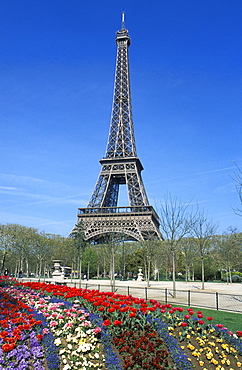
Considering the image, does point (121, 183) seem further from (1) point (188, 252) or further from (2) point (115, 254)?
(1) point (188, 252)

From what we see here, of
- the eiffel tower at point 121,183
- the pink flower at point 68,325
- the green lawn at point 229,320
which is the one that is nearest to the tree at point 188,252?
the eiffel tower at point 121,183

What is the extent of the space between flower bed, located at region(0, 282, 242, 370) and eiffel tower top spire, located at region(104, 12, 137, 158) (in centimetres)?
6379

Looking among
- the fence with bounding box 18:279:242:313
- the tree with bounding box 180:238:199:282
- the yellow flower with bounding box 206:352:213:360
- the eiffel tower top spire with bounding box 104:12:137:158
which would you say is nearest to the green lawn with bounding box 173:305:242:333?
the fence with bounding box 18:279:242:313

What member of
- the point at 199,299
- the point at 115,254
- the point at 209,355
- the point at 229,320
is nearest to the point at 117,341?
the point at 209,355

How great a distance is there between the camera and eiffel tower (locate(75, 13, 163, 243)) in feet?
204

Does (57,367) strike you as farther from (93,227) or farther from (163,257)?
(93,227)

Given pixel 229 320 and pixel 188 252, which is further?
pixel 188 252

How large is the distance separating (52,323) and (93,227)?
55.9 metres

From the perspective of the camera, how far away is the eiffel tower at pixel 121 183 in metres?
62.0

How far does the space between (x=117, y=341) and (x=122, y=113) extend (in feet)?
240

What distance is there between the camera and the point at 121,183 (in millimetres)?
79500

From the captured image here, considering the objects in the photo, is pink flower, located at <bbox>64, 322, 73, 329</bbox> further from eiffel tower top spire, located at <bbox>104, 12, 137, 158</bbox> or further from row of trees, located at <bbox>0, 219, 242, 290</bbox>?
eiffel tower top spire, located at <bbox>104, 12, 137, 158</bbox>

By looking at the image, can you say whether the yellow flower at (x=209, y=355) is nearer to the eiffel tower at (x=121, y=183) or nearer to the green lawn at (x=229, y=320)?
the green lawn at (x=229, y=320)

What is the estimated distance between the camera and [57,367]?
20.9 ft
